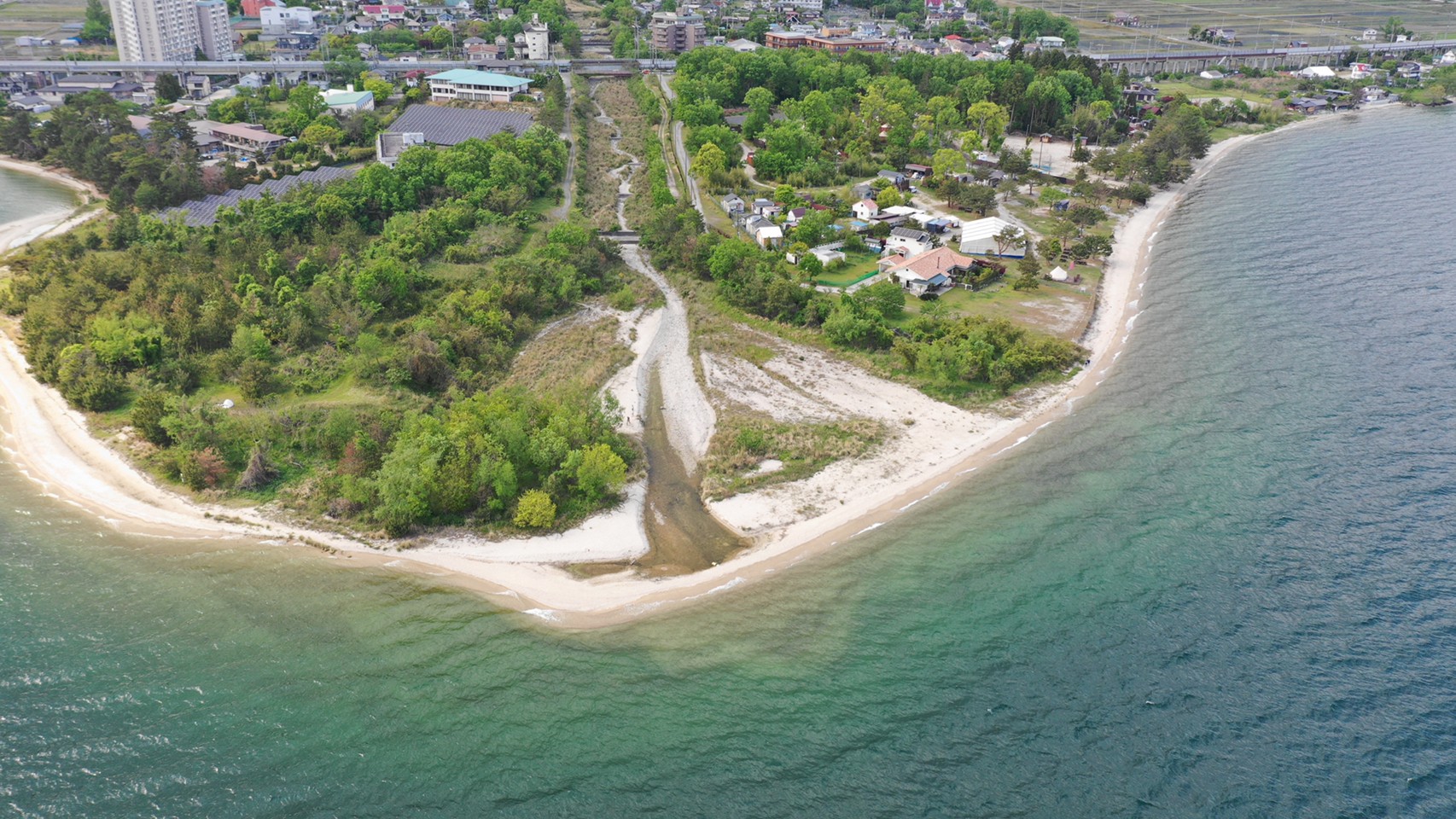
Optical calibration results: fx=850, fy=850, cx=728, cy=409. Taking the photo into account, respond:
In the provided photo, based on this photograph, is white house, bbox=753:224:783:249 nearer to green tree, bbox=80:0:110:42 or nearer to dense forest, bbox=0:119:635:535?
dense forest, bbox=0:119:635:535

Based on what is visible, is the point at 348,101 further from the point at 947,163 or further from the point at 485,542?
the point at 485,542

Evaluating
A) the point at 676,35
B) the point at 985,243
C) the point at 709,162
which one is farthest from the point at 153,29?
the point at 985,243

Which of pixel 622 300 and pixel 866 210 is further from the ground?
pixel 866 210

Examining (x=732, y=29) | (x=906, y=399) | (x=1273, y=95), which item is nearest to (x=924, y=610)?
A: (x=906, y=399)

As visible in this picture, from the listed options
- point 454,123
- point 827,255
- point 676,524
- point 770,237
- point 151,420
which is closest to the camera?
point 676,524

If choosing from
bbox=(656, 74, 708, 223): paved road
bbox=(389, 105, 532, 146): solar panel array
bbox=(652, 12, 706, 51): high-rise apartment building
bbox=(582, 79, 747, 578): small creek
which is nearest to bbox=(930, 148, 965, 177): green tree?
bbox=(656, 74, 708, 223): paved road

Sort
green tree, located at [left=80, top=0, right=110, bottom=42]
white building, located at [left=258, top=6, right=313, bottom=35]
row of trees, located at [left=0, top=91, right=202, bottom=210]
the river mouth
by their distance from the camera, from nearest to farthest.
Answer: the river mouth → row of trees, located at [left=0, top=91, right=202, bottom=210] → green tree, located at [left=80, top=0, right=110, bottom=42] → white building, located at [left=258, top=6, right=313, bottom=35]
